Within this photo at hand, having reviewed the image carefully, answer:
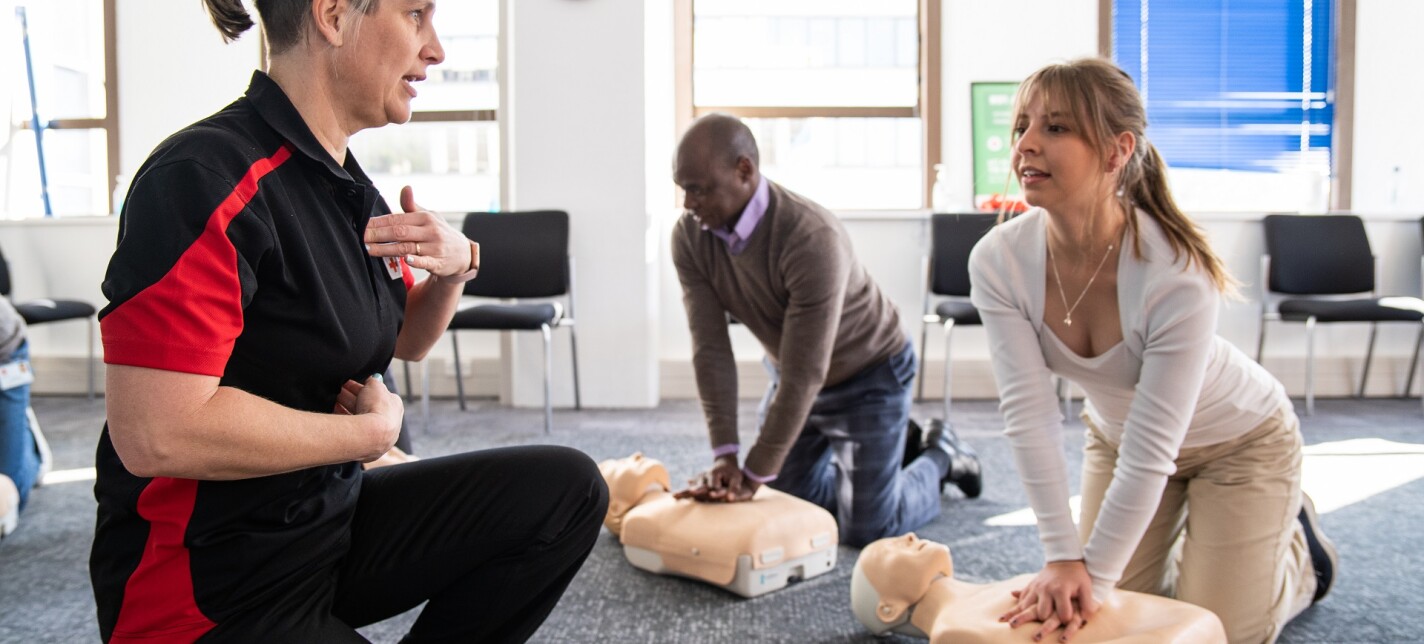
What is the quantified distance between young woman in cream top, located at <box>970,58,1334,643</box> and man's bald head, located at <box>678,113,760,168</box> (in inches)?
23.4

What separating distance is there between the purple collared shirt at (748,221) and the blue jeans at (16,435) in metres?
1.72

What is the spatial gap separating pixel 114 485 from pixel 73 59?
4.98 metres

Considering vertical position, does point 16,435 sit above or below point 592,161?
below

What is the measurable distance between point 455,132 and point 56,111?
203cm

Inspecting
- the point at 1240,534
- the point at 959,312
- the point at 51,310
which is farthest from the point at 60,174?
the point at 1240,534

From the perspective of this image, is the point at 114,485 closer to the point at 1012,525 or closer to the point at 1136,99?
the point at 1136,99

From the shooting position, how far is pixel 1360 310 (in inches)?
153

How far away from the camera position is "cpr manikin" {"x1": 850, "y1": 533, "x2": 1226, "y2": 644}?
1.30 m

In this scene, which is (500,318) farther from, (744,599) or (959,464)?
(744,599)

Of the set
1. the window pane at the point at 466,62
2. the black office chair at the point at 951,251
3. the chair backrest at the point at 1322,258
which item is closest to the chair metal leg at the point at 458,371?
the window pane at the point at 466,62

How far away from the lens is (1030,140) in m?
1.40

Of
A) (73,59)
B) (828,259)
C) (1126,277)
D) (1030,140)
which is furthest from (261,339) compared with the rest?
(73,59)

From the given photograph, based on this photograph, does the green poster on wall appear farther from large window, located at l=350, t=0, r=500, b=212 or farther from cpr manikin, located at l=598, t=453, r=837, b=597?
cpr manikin, located at l=598, t=453, r=837, b=597

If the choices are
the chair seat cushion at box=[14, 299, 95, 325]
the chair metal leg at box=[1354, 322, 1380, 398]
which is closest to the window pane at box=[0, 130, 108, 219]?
the chair seat cushion at box=[14, 299, 95, 325]
